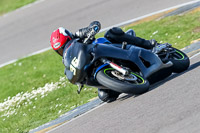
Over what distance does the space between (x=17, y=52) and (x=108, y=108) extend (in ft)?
25.3

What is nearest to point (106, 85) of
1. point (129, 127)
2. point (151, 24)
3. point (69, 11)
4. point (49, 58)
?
point (129, 127)

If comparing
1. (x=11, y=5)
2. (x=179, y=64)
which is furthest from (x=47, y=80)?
(x=11, y=5)

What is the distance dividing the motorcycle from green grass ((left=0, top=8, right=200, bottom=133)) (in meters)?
1.54

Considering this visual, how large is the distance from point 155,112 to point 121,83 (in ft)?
2.94

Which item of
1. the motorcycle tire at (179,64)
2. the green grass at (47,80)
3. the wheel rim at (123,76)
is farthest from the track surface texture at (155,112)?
the green grass at (47,80)

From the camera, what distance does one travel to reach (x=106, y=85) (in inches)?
258

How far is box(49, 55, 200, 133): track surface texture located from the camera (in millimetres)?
5262

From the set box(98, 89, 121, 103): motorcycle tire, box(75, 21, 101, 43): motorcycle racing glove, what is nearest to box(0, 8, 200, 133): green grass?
box(98, 89, 121, 103): motorcycle tire

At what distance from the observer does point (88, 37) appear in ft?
22.9

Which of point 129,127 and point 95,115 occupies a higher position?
point 129,127

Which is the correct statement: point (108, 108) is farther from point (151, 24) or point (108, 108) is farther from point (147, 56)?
point (151, 24)

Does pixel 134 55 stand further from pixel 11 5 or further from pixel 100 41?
pixel 11 5

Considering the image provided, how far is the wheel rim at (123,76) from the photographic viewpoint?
6684mm

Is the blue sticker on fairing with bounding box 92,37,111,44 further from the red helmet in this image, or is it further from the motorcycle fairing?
the red helmet
